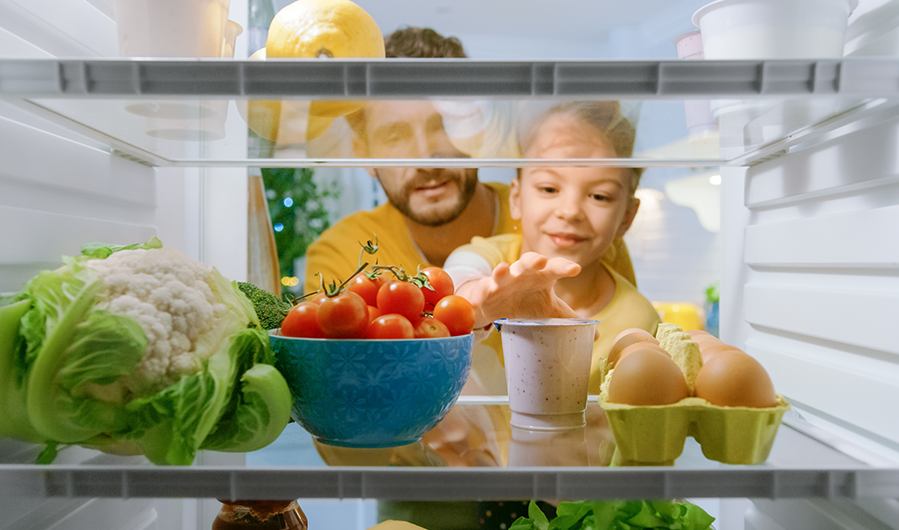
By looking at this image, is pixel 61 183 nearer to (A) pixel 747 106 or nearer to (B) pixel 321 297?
(B) pixel 321 297

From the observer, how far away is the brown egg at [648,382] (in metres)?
0.62

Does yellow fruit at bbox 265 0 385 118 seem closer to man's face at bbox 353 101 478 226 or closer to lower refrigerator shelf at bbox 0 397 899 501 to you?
man's face at bbox 353 101 478 226

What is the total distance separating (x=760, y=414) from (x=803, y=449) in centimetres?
16

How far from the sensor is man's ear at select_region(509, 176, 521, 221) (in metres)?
1.24

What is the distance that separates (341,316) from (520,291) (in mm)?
481

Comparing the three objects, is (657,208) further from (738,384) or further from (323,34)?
(323,34)

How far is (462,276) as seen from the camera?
124 cm

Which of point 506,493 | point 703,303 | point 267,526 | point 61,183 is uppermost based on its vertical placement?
point 61,183

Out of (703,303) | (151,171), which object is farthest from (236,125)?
(703,303)

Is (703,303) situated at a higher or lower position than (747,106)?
lower

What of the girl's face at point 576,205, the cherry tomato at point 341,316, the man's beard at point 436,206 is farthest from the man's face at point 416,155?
the cherry tomato at point 341,316

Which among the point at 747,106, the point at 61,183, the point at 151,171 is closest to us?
the point at 747,106

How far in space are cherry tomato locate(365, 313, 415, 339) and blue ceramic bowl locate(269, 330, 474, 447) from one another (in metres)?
0.02

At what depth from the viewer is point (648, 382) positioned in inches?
24.6
